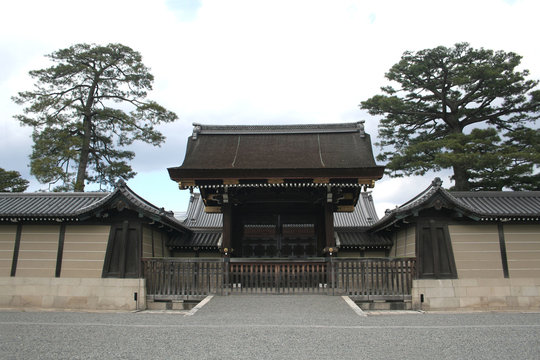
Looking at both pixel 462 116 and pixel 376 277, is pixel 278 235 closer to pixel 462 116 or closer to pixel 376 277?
pixel 376 277

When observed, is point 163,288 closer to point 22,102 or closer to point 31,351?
point 31,351

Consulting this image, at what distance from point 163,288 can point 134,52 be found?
57.5 ft

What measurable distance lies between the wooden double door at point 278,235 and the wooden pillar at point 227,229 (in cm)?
222

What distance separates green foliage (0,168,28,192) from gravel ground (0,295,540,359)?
18806mm

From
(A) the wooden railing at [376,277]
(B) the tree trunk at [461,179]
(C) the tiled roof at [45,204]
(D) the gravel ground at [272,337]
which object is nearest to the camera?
(D) the gravel ground at [272,337]

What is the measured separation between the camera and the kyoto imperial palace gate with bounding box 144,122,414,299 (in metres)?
13.3

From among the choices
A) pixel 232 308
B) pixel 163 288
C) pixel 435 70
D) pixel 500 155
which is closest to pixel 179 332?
pixel 232 308

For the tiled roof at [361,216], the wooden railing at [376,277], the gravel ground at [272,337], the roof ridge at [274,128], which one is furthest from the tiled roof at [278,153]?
the tiled roof at [361,216]

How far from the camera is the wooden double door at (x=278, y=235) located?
16.9m

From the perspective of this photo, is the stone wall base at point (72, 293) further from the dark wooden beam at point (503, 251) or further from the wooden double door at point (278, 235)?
the dark wooden beam at point (503, 251)

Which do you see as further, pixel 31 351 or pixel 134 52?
pixel 134 52

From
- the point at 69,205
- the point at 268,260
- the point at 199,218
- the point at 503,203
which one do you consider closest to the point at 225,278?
the point at 268,260

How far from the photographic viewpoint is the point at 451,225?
13.5 metres

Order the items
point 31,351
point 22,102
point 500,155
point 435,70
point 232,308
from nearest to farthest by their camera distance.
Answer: point 31,351 < point 232,308 < point 500,155 < point 22,102 < point 435,70
